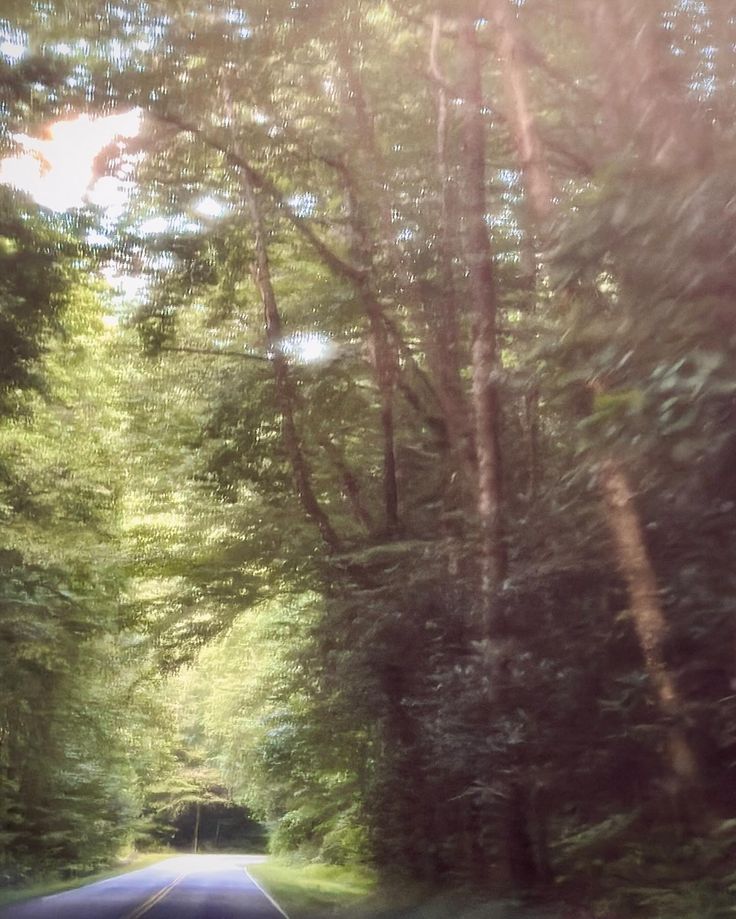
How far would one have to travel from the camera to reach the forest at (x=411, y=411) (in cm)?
660

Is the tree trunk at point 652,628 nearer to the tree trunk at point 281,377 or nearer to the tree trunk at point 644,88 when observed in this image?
the tree trunk at point 644,88

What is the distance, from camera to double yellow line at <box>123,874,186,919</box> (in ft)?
49.4

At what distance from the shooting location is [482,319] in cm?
1080

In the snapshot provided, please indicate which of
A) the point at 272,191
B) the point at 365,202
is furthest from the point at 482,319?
the point at 272,191

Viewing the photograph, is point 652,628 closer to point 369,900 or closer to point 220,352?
point 220,352

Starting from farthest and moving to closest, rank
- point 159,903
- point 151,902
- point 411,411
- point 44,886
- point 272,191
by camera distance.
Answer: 1. point 44,886
2. point 151,902
3. point 159,903
4. point 411,411
5. point 272,191

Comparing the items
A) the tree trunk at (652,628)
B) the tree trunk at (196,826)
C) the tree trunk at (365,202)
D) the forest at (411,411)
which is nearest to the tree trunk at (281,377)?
the forest at (411,411)

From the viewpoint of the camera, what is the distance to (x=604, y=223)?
5.96 m

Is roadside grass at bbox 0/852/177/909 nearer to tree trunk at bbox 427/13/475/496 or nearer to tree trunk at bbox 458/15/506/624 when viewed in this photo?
tree trunk at bbox 427/13/475/496

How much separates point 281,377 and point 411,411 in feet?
6.55

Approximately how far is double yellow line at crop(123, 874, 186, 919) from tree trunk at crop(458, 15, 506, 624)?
8.62 meters

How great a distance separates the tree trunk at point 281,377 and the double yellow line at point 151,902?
6428 mm

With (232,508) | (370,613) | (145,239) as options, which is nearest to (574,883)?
(370,613)

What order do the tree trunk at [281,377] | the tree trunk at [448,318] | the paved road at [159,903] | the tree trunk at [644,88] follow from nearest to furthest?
the tree trunk at [644,88] < the tree trunk at [448,318] < the tree trunk at [281,377] < the paved road at [159,903]
